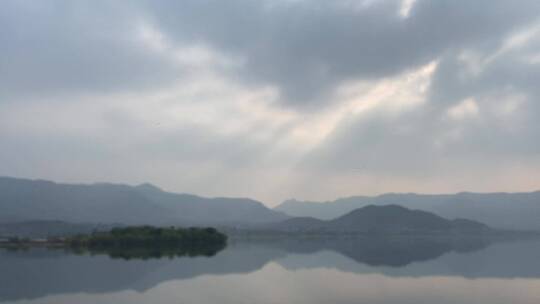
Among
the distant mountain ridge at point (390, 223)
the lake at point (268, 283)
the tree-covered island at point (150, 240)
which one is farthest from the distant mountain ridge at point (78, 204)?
the lake at point (268, 283)

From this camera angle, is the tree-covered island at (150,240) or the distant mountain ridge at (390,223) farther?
the distant mountain ridge at (390,223)

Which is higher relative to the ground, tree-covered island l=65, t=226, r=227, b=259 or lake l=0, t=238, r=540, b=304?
tree-covered island l=65, t=226, r=227, b=259

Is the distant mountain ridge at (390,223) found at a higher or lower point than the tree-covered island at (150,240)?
higher

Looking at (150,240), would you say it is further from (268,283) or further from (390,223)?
(390,223)

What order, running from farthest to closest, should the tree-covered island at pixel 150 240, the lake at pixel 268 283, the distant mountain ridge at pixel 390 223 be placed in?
the distant mountain ridge at pixel 390 223 < the tree-covered island at pixel 150 240 < the lake at pixel 268 283

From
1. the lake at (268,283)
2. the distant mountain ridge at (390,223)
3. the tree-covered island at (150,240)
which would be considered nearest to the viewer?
the lake at (268,283)

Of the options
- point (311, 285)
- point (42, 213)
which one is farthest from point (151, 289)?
point (42, 213)

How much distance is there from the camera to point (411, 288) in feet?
65.6

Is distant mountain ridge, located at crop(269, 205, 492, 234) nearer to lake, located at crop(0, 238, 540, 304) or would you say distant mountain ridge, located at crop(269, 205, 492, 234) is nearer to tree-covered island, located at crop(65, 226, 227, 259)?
tree-covered island, located at crop(65, 226, 227, 259)

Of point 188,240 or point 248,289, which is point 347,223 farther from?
point 248,289

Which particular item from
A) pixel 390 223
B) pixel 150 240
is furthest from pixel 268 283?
pixel 390 223

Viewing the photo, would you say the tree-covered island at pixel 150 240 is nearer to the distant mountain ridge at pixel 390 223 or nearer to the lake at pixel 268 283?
the lake at pixel 268 283

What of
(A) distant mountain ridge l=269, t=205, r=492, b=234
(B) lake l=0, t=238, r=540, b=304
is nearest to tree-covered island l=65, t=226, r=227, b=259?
(B) lake l=0, t=238, r=540, b=304

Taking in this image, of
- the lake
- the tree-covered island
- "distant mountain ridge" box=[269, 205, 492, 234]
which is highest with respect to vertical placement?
"distant mountain ridge" box=[269, 205, 492, 234]
